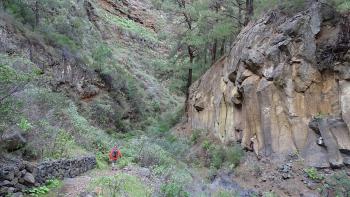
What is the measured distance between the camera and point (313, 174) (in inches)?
513

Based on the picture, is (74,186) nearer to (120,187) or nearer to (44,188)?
(120,187)

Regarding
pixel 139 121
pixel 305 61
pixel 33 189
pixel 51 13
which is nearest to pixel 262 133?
pixel 305 61

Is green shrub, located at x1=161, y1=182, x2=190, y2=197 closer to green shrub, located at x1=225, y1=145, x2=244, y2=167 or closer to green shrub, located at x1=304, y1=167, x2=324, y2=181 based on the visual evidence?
green shrub, located at x1=304, y1=167, x2=324, y2=181

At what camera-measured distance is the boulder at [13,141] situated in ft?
28.3

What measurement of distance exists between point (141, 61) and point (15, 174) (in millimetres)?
35719

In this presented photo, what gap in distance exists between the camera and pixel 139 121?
3041 centimetres

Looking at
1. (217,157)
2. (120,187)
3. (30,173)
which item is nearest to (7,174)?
(30,173)

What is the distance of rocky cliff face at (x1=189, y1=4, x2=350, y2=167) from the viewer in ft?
43.6

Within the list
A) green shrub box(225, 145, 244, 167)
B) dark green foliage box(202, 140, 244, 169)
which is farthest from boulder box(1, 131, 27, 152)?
green shrub box(225, 145, 244, 167)

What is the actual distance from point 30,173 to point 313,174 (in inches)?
357

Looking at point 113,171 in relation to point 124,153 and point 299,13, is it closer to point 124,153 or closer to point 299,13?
point 124,153

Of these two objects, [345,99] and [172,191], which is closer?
[172,191]

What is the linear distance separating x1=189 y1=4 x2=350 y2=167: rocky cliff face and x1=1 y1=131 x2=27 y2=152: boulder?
30.3 feet

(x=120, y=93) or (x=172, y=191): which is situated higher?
(x=120, y=93)
